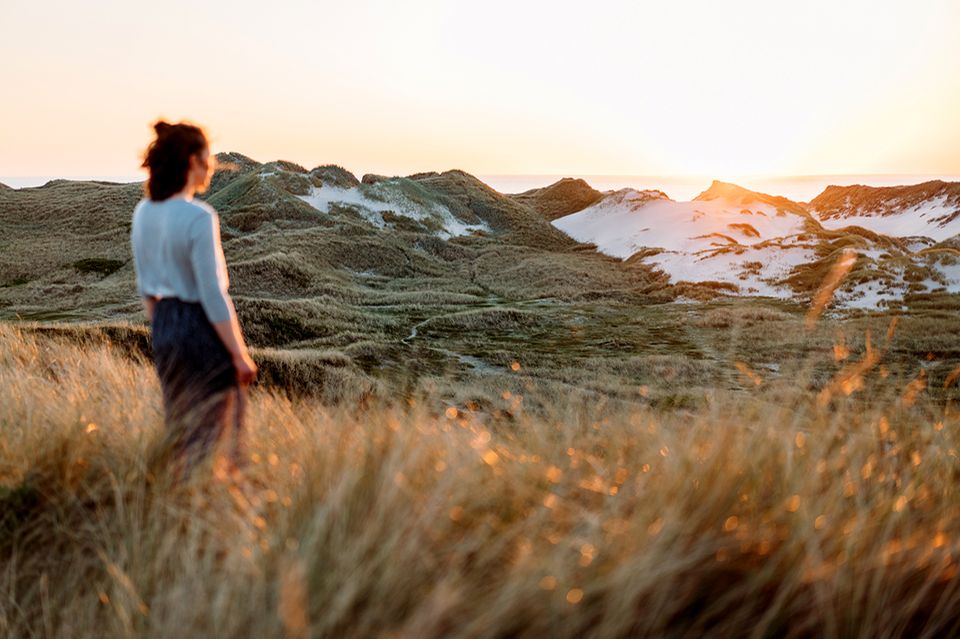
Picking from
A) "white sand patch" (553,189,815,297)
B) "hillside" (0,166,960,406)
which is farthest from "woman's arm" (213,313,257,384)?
"white sand patch" (553,189,815,297)

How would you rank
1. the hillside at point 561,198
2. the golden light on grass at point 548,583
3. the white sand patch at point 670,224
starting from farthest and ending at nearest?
the hillside at point 561,198
the white sand patch at point 670,224
the golden light on grass at point 548,583

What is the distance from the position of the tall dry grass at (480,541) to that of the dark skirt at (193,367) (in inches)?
14.7

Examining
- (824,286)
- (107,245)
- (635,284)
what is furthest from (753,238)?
(107,245)

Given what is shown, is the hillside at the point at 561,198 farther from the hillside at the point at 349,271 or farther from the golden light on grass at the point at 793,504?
the golden light on grass at the point at 793,504

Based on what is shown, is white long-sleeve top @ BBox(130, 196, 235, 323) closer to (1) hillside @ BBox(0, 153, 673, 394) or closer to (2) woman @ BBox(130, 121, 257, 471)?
→ (2) woman @ BBox(130, 121, 257, 471)

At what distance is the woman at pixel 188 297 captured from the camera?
11.7 feet

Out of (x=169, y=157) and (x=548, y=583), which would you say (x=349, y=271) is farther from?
(x=548, y=583)

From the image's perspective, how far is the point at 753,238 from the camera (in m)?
57.9

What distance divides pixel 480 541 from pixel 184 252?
2.62 m

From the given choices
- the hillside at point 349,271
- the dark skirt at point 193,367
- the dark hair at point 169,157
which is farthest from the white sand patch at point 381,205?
the dark skirt at point 193,367

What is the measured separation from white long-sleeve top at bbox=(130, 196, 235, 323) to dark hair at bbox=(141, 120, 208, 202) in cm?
7

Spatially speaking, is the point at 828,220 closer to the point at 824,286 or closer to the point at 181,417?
the point at 824,286

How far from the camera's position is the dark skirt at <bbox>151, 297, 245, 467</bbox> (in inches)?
145

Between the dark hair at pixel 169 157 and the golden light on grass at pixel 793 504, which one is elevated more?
the dark hair at pixel 169 157
